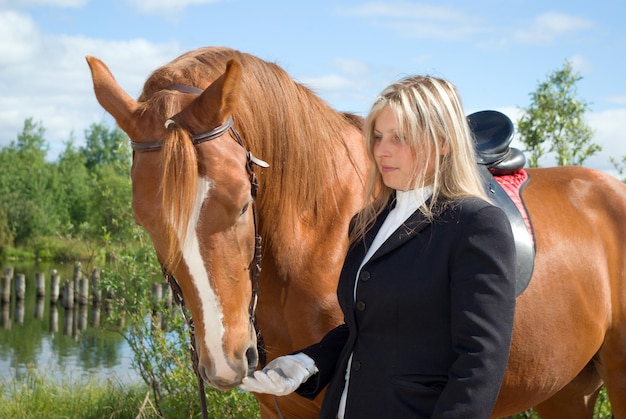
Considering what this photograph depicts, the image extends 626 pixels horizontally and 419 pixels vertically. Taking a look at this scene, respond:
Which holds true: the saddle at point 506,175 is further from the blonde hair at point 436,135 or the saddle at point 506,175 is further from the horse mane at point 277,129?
the blonde hair at point 436,135

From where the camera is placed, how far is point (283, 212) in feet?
8.62

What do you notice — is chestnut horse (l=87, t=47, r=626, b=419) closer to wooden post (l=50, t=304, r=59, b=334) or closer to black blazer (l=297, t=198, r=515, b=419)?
black blazer (l=297, t=198, r=515, b=419)

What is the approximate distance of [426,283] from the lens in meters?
1.76

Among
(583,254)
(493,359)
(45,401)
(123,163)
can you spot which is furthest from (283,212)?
(45,401)

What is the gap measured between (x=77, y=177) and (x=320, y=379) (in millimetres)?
54126

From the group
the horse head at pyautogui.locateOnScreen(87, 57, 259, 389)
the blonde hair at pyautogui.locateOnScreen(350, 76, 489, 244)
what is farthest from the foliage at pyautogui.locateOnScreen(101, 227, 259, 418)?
the blonde hair at pyautogui.locateOnScreen(350, 76, 489, 244)

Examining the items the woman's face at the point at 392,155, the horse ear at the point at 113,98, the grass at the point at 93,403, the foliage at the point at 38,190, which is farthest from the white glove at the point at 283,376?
the foliage at the point at 38,190

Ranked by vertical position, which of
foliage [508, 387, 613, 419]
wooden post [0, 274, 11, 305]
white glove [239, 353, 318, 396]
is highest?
white glove [239, 353, 318, 396]

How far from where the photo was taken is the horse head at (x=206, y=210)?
2061 millimetres

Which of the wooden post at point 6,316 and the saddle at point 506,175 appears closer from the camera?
the saddle at point 506,175

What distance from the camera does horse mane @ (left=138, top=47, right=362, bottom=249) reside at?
2.52m

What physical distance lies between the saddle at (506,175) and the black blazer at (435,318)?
1122 mm

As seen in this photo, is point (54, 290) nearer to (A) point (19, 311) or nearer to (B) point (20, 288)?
(B) point (20, 288)

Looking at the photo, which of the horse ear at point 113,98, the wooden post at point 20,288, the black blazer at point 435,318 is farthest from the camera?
the wooden post at point 20,288
